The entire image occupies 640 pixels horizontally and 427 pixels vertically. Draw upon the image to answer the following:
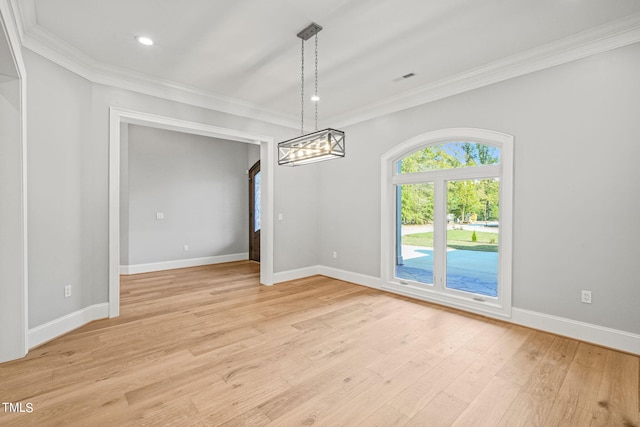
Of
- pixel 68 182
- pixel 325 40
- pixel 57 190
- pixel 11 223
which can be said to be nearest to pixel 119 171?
pixel 68 182

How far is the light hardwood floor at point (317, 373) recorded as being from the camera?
191cm

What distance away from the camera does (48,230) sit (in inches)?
118

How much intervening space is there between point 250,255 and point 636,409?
6.93m

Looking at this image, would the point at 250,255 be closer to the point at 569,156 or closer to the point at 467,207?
the point at 467,207

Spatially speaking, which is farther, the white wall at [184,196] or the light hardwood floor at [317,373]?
the white wall at [184,196]

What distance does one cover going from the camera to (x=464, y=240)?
396 cm

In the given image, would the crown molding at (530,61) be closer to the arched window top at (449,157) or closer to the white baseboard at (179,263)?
the arched window top at (449,157)

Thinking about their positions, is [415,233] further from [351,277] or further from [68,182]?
[68,182]

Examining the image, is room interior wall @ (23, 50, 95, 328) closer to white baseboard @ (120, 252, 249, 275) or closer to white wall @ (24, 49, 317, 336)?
white wall @ (24, 49, 317, 336)

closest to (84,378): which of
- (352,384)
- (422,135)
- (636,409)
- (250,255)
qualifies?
(352,384)

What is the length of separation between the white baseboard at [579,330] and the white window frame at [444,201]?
0.17 m

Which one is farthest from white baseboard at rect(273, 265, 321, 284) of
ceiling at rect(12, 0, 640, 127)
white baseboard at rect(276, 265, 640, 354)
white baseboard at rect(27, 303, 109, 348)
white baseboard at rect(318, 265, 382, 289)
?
white baseboard at rect(276, 265, 640, 354)

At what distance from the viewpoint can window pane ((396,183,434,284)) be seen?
171 inches

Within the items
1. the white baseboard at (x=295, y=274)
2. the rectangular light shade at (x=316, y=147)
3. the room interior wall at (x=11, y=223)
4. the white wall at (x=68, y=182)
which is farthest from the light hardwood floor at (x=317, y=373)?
the rectangular light shade at (x=316, y=147)
